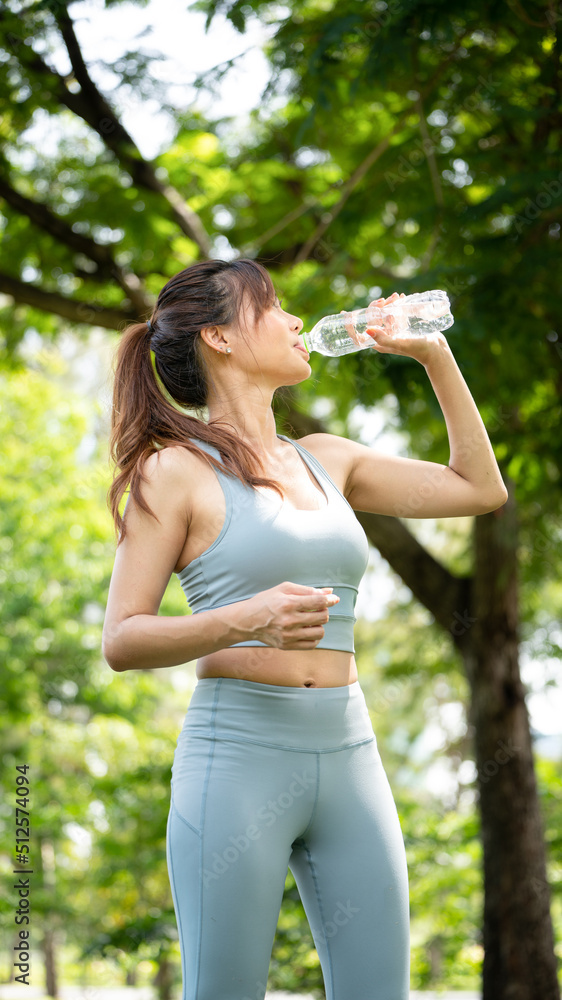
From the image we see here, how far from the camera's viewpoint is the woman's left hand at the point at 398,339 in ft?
5.42

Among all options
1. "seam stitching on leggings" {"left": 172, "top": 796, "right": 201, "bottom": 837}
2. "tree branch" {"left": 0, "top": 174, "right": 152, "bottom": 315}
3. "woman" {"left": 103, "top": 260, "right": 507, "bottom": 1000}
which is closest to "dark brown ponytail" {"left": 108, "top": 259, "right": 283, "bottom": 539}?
"woman" {"left": 103, "top": 260, "right": 507, "bottom": 1000}

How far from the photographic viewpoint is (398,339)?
166cm

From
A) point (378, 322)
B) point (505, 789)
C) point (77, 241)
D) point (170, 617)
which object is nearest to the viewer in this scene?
point (170, 617)

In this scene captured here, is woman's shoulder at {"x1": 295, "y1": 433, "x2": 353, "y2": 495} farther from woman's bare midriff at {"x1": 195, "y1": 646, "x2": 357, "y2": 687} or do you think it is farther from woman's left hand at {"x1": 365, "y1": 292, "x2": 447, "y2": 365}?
woman's bare midriff at {"x1": 195, "y1": 646, "x2": 357, "y2": 687}

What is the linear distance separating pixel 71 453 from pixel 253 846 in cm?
926

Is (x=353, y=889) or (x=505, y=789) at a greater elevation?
(x=353, y=889)

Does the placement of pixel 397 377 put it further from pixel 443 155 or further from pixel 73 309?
pixel 73 309

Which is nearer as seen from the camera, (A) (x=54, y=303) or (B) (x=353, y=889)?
(B) (x=353, y=889)

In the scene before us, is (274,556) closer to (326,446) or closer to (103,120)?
(326,446)

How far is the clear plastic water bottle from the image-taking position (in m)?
1.74

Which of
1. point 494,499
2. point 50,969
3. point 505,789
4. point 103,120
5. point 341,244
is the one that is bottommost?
point 50,969

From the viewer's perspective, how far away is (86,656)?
9.41 metres

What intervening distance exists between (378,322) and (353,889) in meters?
1.06

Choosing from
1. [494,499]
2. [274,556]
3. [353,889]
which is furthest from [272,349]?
[353,889]
